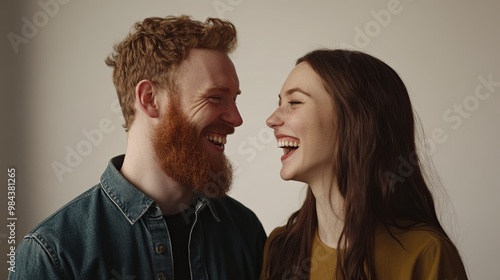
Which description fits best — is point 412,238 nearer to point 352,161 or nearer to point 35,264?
point 352,161

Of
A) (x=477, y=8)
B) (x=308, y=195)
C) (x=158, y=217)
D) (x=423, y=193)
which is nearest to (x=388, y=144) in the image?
(x=423, y=193)

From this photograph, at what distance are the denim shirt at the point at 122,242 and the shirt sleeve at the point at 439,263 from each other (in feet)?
1.65

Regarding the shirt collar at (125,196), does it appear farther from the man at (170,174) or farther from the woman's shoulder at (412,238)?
the woman's shoulder at (412,238)

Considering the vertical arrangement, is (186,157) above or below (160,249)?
above

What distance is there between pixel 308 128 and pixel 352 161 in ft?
0.46

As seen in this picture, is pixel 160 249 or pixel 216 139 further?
pixel 216 139

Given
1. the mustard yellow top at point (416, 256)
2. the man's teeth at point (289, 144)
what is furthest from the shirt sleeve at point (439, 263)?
the man's teeth at point (289, 144)

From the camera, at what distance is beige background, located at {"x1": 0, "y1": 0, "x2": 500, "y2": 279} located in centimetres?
248

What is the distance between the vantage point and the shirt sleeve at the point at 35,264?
Answer: 1.35m

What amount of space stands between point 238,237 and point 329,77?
1.74 ft

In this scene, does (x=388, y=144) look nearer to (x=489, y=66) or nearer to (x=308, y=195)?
(x=308, y=195)

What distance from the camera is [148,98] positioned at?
1619 mm

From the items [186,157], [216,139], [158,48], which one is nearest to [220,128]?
[216,139]

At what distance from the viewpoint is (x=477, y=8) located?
8.39 ft
